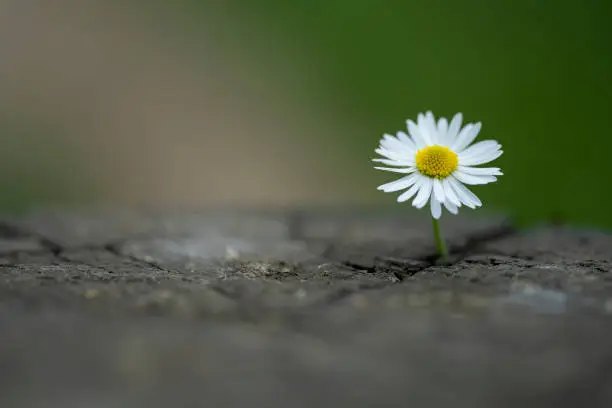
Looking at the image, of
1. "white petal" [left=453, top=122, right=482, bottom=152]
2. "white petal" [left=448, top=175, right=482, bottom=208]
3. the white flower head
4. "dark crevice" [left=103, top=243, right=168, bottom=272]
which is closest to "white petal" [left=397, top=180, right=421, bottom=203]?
the white flower head

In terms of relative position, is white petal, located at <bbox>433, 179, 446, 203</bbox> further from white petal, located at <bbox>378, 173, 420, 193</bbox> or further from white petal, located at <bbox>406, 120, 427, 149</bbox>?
white petal, located at <bbox>406, 120, 427, 149</bbox>

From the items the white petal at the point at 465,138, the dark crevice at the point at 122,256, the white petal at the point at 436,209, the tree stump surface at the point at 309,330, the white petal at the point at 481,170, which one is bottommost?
the tree stump surface at the point at 309,330

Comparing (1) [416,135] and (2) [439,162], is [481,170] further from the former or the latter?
(1) [416,135]

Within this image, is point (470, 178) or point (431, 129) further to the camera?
point (431, 129)

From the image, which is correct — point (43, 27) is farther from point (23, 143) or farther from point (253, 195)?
point (253, 195)

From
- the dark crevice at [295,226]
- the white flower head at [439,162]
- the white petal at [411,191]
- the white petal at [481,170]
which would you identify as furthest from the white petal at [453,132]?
the dark crevice at [295,226]

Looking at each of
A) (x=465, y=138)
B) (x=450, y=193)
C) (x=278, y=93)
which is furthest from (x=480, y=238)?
(x=278, y=93)

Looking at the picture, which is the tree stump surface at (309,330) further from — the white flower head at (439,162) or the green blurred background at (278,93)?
the green blurred background at (278,93)
